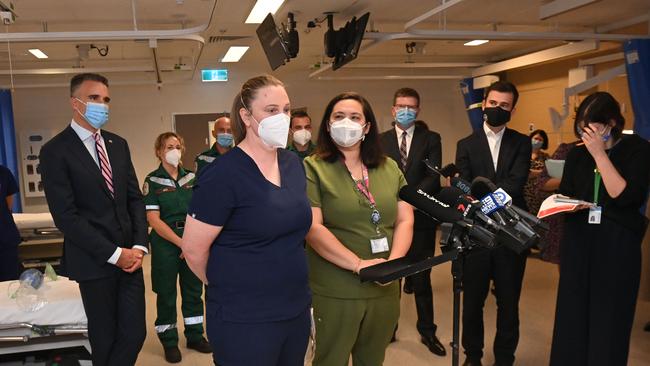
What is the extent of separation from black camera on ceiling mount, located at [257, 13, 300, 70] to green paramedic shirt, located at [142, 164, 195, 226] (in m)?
1.40

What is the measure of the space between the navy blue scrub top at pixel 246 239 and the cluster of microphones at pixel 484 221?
51 centimetres

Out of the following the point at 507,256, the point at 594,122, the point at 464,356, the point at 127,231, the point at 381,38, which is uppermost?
the point at 381,38

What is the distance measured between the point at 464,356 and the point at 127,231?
229 centimetres

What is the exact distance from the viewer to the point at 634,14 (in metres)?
5.85

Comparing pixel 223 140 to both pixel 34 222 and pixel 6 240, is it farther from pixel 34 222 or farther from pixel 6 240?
pixel 34 222

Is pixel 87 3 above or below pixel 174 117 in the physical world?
above

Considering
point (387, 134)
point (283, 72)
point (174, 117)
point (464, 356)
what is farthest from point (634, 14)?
point (174, 117)

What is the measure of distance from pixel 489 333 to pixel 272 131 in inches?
116

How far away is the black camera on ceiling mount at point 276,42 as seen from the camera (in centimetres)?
430

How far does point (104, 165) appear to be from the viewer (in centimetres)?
259

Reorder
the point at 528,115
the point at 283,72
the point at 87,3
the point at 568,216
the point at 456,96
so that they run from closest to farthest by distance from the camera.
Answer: the point at 568,216, the point at 87,3, the point at 528,115, the point at 283,72, the point at 456,96

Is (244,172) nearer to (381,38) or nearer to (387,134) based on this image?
(387,134)

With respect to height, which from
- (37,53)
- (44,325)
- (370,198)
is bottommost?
(44,325)

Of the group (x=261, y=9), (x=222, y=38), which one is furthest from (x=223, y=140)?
(x=222, y=38)
